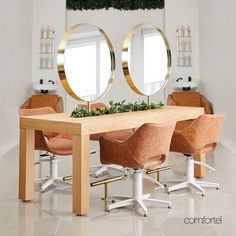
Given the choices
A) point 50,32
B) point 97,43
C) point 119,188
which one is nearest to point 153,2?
point 50,32

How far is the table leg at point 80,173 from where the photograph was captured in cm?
328

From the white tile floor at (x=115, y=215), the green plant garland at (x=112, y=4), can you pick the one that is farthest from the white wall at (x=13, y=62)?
the white tile floor at (x=115, y=215)

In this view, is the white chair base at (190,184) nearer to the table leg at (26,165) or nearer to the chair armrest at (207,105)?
the table leg at (26,165)

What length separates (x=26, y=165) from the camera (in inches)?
147

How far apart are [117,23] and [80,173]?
5.42 m

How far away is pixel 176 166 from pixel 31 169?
2206 mm

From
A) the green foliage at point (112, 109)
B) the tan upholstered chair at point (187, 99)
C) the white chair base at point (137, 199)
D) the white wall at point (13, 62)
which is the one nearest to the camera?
the white chair base at point (137, 199)

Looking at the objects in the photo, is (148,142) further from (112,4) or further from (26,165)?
(112,4)

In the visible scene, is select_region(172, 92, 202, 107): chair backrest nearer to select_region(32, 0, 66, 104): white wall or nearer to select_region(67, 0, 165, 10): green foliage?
select_region(67, 0, 165, 10): green foliage

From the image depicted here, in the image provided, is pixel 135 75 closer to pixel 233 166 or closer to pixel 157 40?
pixel 157 40

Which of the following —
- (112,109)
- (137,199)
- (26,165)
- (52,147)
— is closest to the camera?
(137,199)

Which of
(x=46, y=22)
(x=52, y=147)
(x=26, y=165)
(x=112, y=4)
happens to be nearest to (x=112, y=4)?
(x=112, y=4)

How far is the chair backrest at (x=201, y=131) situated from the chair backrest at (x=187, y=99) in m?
3.47

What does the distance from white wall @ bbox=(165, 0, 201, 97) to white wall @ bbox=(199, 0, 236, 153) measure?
0.51 feet
